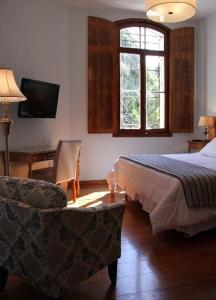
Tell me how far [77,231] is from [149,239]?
140 cm

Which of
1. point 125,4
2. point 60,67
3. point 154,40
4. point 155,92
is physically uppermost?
point 125,4

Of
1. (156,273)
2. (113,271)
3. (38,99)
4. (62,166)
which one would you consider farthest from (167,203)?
(38,99)

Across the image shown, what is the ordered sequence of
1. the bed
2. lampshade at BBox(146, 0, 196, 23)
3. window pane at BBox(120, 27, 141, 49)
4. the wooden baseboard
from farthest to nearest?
window pane at BBox(120, 27, 141, 49), the wooden baseboard, lampshade at BBox(146, 0, 196, 23), the bed

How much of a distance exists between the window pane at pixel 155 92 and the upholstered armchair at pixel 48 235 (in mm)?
4119

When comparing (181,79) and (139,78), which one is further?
(181,79)

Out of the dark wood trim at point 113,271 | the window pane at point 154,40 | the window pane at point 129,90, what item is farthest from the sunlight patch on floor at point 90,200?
the window pane at point 154,40

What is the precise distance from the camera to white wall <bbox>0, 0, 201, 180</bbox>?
4.54 m

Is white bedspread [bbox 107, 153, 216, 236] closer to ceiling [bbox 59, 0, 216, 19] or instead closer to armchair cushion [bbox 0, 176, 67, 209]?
armchair cushion [bbox 0, 176, 67, 209]

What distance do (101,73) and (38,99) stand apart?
4.40 feet

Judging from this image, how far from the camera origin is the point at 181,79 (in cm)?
592

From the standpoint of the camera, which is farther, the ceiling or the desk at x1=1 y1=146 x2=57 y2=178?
the ceiling

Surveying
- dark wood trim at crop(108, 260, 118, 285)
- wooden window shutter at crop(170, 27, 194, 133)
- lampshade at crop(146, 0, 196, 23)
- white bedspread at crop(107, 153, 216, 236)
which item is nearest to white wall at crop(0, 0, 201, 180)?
wooden window shutter at crop(170, 27, 194, 133)

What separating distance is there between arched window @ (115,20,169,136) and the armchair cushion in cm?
386

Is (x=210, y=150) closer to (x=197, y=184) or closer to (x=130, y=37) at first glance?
(x=197, y=184)
